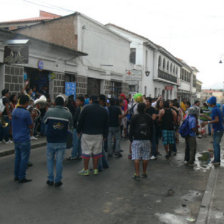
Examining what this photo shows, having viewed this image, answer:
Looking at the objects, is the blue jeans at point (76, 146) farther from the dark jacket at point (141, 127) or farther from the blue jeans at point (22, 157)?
the blue jeans at point (22, 157)

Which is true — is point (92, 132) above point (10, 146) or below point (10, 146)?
above

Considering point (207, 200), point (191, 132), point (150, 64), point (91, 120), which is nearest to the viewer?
point (207, 200)

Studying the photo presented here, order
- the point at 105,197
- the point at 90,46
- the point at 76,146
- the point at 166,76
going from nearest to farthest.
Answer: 1. the point at 105,197
2. the point at 76,146
3. the point at 90,46
4. the point at 166,76

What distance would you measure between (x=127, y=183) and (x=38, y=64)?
9.70 metres

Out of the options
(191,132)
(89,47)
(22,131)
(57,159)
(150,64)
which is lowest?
(57,159)

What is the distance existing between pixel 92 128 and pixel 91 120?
6.9 inches

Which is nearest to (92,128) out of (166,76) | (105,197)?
(105,197)

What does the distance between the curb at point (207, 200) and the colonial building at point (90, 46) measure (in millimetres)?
12346

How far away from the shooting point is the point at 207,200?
5137mm

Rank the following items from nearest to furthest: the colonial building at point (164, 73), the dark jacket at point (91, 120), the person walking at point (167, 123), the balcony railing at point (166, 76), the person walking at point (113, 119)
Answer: the dark jacket at point (91, 120), the person walking at point (113, 119), the person walking at point (167, 123), the colonial building at point (164, 73), the balcony railing at point (166, 76)

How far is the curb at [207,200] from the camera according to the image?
4.34 m

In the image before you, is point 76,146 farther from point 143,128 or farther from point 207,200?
point 207,200

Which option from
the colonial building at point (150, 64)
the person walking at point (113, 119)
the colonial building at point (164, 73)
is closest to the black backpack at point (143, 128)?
the person walking at point (113, 119)

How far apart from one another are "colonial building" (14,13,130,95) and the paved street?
11711mm
